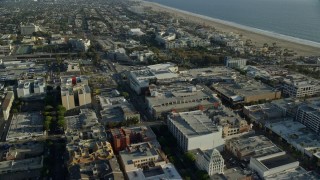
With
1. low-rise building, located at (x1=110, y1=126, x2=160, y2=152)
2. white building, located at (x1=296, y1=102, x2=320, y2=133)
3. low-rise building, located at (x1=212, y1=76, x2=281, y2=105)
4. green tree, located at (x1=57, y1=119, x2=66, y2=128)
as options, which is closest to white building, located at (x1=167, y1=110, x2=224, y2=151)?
low-rise building, located at (x1=110, y1=126, x2=160, y2=152)

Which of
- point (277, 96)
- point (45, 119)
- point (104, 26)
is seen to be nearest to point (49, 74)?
point (45, 119)

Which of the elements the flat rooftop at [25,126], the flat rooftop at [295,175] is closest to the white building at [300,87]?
the flat rooftop at [295,175]

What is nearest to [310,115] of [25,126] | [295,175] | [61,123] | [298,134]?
[298,134]

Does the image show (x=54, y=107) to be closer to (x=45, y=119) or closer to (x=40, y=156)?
(x=45, y=119)

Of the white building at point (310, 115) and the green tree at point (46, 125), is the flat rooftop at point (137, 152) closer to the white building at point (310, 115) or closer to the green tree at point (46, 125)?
the green tree at point (46, 125)

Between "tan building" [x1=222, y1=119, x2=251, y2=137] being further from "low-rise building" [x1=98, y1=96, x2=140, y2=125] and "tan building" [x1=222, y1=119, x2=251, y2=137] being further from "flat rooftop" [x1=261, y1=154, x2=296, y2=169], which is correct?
"low-rise building" [x1=98, y1=96, x2=140, y2=125]

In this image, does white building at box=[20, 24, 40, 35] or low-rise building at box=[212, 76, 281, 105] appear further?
white building at box=[20, 24, 40, 35]
